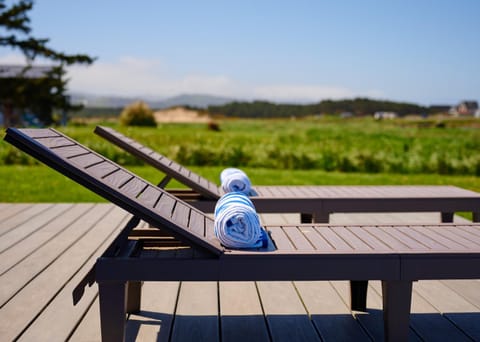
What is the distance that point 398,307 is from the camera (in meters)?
2.27

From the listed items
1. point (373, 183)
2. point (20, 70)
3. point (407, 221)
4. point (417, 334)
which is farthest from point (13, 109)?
point (417, 334)

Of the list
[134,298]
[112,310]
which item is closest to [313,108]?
[134,298]

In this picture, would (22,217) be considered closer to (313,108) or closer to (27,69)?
(27,69)

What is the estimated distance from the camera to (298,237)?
2.55 meters

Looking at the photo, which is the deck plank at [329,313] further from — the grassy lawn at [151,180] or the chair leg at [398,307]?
the grassy lawn at [151,180]

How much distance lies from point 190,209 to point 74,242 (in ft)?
6.25

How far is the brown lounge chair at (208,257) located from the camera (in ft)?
6.97

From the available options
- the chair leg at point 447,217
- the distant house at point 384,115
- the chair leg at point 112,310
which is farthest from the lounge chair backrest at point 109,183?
the distant house at point 384,115

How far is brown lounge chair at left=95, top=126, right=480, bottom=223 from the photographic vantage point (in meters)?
3.82

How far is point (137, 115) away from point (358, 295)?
1014 inches

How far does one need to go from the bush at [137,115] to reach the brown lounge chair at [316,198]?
24072 mm

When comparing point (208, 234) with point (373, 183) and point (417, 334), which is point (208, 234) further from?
point (373, 183)

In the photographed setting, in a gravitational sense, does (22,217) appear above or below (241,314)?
above

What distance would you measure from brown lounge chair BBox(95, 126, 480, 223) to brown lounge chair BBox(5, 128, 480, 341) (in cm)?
133
